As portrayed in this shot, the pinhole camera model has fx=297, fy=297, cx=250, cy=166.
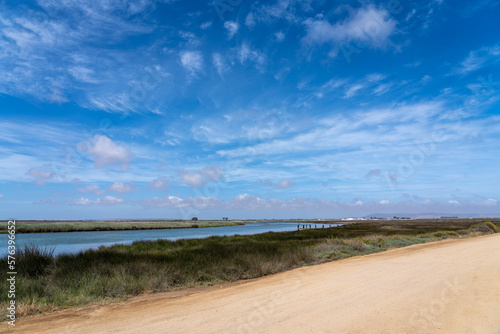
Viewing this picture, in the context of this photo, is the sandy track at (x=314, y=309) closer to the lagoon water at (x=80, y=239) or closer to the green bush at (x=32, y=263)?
the green bush at (x=32, y=263)

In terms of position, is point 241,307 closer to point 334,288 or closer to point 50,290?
point 334,288

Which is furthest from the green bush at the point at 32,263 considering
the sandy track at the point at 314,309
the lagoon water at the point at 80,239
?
the sandy track at the point at 314,309

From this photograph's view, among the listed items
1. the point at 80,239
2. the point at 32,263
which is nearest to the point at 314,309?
the point at 32,263

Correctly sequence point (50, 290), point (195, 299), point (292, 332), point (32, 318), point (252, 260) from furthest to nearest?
point (252, 260)
point (50, 290)
point (195, 299)
point (32, 318)
point (292, 332)

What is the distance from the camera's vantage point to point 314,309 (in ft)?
23.8

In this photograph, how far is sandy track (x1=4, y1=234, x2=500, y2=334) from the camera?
6.15 m

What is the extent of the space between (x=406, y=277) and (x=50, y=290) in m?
11.9

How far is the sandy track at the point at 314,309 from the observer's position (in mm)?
6148

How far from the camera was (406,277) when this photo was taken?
10.7 metres

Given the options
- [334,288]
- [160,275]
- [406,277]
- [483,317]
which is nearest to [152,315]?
[160,275]

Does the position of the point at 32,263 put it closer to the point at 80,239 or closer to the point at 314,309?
the point at 314,309

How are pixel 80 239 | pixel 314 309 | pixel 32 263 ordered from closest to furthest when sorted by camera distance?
pixel 314 309, pixel 32 263, pixel 80 239

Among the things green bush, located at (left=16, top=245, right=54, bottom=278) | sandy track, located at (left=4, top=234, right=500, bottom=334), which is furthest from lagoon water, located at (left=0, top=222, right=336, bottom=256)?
sandy track, located at (left=4, top=234, right=500, bottom=334)

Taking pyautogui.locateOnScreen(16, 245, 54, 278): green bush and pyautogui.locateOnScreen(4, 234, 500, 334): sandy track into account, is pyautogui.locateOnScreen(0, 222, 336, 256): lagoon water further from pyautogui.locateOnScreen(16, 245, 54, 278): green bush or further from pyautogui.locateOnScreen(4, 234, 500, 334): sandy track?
pyautogui.locateOnScreen(4, 234, 500, 334): sandy track
